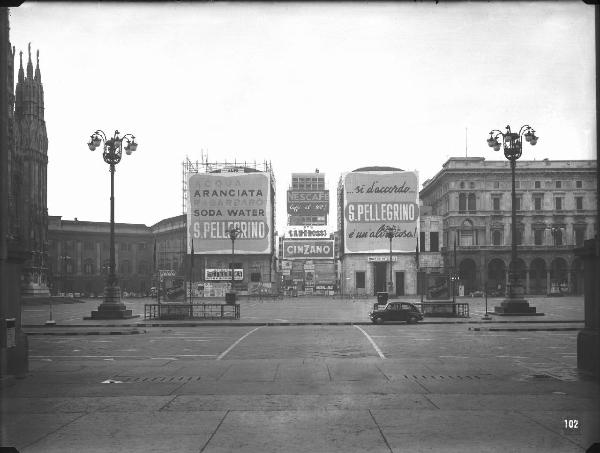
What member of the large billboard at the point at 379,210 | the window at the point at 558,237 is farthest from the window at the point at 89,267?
the window at the point at 558,237

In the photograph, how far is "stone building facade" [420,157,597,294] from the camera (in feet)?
313

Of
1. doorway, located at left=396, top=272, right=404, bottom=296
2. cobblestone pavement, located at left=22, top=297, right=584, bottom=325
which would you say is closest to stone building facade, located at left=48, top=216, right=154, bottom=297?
doorway, located at left=396, top=272, right=404, bottom=296

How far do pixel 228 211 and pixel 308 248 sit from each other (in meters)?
19.5

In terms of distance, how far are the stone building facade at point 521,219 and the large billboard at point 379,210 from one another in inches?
258

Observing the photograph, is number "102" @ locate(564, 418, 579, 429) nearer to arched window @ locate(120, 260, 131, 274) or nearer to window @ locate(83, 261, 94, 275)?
window @ locate(83, 261, 94, 275)

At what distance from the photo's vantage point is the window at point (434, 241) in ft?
325

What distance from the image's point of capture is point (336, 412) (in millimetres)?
10812

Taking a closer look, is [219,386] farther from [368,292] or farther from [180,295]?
[368,292]

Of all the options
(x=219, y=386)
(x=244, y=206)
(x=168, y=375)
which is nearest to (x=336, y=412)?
(x=219, y=386)

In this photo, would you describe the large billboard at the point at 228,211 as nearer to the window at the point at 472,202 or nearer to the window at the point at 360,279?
the window at the point at 360,279

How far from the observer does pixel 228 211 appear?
9581 centimetres

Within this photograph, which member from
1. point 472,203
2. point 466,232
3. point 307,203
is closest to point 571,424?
point 466,232

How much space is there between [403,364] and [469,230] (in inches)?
3274

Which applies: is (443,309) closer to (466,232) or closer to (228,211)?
(228,211)
